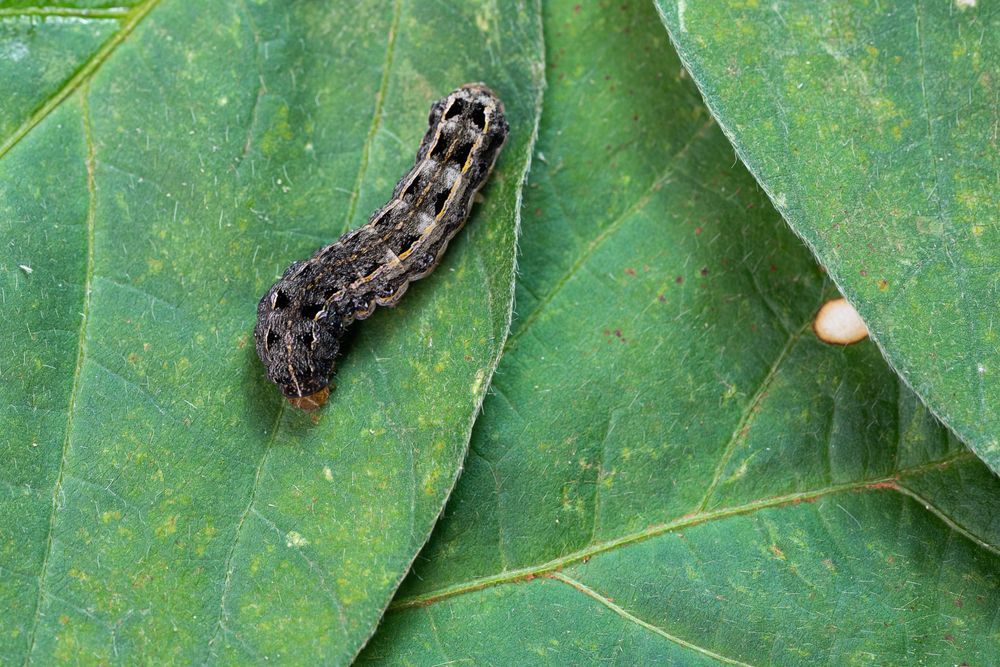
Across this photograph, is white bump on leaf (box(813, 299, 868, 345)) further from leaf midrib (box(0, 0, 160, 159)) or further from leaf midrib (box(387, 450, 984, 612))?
leaf midrib (box(0, 0, 160, 159))

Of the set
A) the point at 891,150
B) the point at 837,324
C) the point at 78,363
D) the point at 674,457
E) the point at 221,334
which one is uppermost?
the point at 891,150

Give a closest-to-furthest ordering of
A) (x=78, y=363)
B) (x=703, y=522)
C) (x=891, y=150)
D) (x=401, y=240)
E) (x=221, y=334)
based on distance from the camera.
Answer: (x=891, y=150)
(x=78, y=363)
(x=221, y=334)
(x=401, y=240)
(x=703, y=522)

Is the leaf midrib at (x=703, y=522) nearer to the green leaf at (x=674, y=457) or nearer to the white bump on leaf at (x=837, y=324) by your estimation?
the green leaf at (x=674, y=457)

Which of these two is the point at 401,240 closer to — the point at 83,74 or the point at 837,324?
the point at 83,74

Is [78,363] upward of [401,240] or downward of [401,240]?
downward

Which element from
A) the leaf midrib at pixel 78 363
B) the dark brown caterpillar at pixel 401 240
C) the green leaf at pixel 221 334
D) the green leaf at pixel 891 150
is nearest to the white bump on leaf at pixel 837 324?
the green leaf at pixel 891 150

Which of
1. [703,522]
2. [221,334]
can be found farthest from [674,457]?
[221,334]
